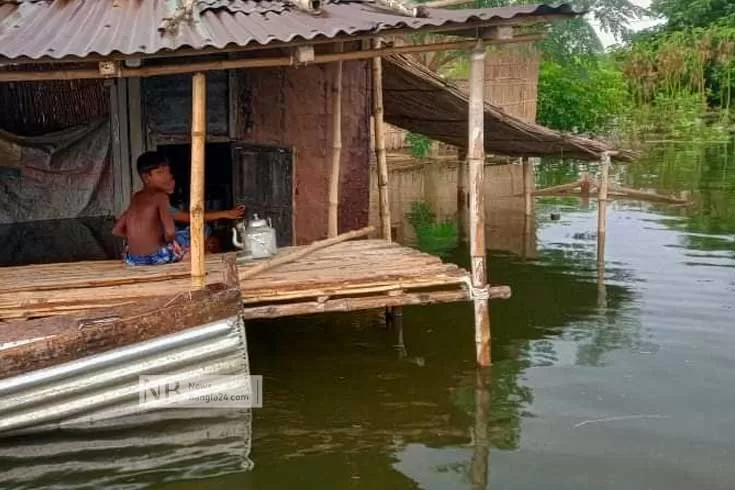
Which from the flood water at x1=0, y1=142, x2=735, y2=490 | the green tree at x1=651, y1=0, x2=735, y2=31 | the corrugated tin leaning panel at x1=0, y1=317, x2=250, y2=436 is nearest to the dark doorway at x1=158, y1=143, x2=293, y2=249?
the flood water at x1=0, y1=142, x2=735, y2=490

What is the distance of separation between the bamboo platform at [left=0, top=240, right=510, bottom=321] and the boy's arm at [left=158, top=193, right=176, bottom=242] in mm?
245

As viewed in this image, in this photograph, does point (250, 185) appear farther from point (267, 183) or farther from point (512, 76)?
point (512, 76)

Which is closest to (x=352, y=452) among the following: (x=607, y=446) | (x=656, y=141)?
(x=607, y=446)

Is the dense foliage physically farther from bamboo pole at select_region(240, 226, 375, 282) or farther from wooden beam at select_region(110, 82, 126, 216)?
bamboo pole at select_region(240, 226, 375, 282)

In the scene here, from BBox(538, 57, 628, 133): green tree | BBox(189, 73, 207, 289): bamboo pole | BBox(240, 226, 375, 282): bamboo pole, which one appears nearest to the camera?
BBox(189, 73, 207, 289): bamboo pole

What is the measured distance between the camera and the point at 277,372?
22.4 ft

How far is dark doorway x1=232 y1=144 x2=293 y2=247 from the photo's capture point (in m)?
8.05

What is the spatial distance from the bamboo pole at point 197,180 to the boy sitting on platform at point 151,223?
1.05 metres

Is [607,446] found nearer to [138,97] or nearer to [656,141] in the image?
[138,97]

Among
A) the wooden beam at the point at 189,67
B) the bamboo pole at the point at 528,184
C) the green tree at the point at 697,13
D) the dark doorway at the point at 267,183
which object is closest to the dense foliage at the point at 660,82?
the green tree at the point at 697,13

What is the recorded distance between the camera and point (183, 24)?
18.5 ft

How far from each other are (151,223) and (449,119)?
4728mm

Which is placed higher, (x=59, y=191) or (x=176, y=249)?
(x=59, y=191)

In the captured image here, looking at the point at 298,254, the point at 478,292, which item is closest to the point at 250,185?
the point at 298,254
